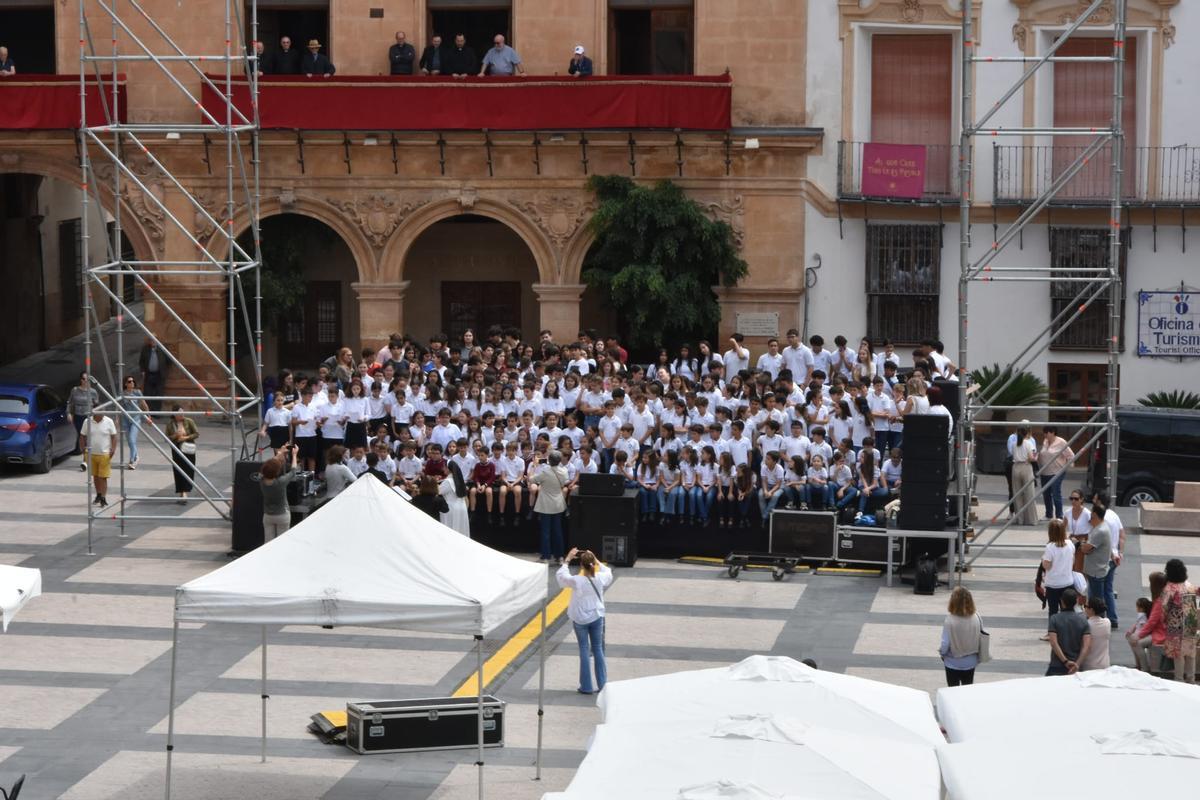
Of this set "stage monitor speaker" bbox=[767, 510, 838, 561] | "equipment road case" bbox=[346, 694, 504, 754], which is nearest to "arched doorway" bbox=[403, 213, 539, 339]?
→ "stage monitor speaker" bbox=[767, 510, 838, 561]

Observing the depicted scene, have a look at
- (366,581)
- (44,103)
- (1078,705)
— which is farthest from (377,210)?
(1078,705)

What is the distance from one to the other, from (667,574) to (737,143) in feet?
41.2

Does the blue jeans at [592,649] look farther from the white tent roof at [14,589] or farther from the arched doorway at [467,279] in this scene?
the arched doorway at [467,279]

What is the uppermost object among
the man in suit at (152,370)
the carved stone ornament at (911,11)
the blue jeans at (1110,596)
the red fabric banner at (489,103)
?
the carved stone ornament at (911,11)

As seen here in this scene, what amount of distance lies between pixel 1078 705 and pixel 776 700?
1.86 metres

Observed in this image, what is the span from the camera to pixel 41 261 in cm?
4328

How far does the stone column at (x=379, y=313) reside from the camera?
35.6 metres

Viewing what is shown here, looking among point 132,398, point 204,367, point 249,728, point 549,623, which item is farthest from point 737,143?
point 249,728

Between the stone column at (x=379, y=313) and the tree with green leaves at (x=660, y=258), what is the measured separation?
12.3 feet

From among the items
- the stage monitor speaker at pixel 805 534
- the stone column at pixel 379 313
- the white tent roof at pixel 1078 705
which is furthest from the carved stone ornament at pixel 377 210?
the white tent roof at pixel 1078 705

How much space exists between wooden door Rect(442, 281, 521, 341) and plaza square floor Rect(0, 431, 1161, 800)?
1255 centimetres

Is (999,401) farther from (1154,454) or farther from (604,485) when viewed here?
(604,485)

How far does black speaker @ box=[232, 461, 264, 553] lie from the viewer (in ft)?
80.3

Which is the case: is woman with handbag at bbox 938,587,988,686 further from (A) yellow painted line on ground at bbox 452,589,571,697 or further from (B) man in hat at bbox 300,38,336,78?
(B) man in hat at bbox 300,38,336,78
